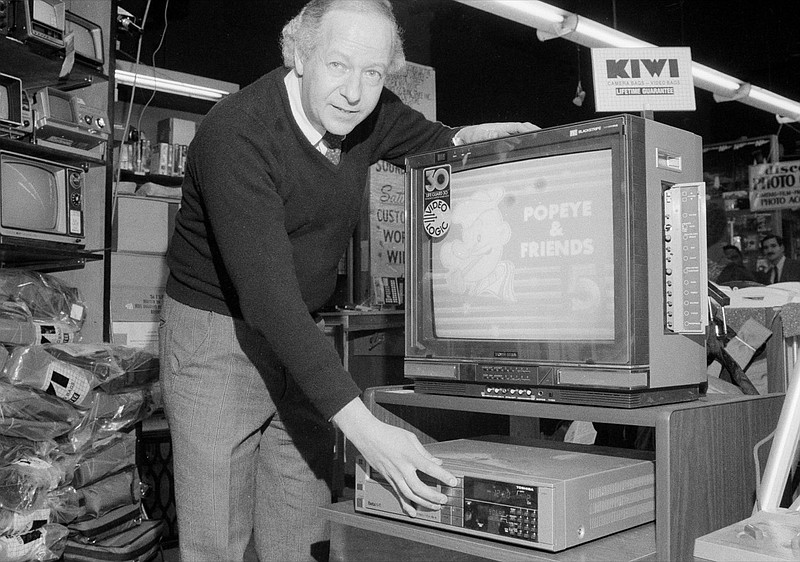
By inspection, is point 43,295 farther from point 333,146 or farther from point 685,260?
point 685,260

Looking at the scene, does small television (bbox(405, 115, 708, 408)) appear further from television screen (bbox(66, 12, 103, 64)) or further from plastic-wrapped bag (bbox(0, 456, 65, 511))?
television screen (bbox(66, 12, 103, 64))

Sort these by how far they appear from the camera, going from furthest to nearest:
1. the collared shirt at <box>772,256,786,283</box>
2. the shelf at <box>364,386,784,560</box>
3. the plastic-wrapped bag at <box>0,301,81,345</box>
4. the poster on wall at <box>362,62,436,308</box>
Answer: the collared shirt at <box>772,256,786,283</box>
the poster on wall at <box>362,62,436,308</box>
the plastic-wrapped bag at <box>0,301,81,345</box>
the shelf at <box>364,386,784,560</box>

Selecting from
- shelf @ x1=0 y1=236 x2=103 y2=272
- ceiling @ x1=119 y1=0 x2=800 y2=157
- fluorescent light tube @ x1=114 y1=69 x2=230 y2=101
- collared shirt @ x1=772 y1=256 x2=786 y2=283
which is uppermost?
ceiling @ x1=119 y1=0 x2=800 y2=157

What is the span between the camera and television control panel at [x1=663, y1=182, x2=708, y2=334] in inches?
49.3

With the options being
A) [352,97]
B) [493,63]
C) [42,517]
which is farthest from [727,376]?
[493,63]

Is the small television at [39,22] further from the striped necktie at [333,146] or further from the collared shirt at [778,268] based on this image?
the collared shirt at [778,268]

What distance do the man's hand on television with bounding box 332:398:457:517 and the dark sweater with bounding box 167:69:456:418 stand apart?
3 cm

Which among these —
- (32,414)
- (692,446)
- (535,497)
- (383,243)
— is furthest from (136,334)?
(692,446)

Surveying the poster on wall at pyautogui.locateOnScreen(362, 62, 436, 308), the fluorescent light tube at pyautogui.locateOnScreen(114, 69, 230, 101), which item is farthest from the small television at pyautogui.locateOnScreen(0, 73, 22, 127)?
the fluorescent light tube at pyautogui.locateOnScreen(114, 69, 230, 101)

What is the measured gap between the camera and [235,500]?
5.01ft

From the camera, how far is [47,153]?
105 inches

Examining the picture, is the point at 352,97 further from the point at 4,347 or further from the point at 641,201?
the point at 4,347

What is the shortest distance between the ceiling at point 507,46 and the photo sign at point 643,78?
473 centimetres

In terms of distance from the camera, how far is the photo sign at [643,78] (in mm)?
1555
